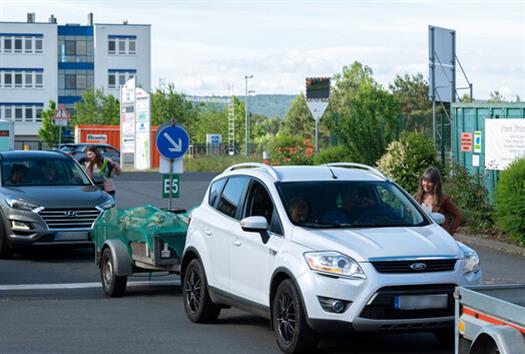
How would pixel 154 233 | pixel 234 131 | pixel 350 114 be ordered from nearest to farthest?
pixel 154 233, pixel 350 114, pixel 234 131

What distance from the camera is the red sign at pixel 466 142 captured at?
82.8 feet

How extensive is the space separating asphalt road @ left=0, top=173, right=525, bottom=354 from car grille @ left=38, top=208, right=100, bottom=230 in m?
0.61

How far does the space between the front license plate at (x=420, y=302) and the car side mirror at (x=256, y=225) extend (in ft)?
4.95

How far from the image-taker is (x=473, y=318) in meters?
7.25

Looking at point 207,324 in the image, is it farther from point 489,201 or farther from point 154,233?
point 489,201

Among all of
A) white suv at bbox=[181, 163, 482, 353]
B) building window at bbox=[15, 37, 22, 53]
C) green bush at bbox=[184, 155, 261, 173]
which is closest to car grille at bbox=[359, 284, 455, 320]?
white suv at bbox=[181, 163, 482, 353]

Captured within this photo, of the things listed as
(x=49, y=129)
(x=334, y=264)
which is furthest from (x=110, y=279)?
(x=49, y=129)

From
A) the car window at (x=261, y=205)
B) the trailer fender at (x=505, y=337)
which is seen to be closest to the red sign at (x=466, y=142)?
the car window at (x=261, y=205)

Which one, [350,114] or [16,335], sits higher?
[350,114]

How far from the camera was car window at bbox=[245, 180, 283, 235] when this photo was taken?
33.7ft

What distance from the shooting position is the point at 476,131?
82.2ft

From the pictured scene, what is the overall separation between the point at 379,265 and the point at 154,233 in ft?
14.4

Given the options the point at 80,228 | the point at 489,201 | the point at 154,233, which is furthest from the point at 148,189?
the point at 154,233

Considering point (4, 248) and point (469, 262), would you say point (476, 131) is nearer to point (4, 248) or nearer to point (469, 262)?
point (4, 248)
